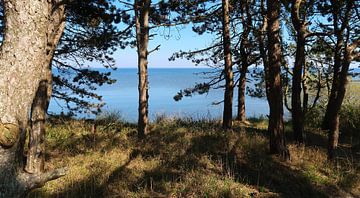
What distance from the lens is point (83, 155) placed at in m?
7.26

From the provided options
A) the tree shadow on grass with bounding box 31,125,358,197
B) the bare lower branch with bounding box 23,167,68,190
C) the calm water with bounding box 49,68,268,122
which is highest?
the bare lower branch with bounding box 23,167,68,190

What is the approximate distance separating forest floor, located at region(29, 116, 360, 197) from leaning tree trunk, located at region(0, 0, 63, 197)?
2491 mm

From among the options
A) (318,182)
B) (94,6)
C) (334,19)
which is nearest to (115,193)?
(318,182)

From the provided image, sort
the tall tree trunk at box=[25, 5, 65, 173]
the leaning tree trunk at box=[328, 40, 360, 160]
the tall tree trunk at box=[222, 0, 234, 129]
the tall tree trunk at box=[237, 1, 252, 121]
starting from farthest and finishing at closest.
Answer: the tall tree trunk at box=[237, 1, 252, 121]
the tall tree trunk at box=[222, 0, 234, 129]
the leaning tree trunk at box=[328, 40, 360, 160]
the tall tree trunk at box=[25, 5, 65, 173]

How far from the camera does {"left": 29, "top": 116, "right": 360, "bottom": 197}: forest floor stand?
541cm

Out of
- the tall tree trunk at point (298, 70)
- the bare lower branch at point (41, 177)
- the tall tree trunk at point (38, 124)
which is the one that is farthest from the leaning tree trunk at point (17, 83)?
the tall tree trunk at point (298, 70)

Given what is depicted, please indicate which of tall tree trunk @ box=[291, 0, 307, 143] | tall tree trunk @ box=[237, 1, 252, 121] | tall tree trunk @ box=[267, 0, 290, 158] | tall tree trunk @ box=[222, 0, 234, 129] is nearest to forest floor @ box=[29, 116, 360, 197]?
tall tree trunk @ box=[267, 0, 290, 158]

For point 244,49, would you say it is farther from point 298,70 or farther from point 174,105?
point 174,105

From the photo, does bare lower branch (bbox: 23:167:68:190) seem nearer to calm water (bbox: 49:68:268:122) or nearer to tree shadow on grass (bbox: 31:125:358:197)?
tree shadow on grass (bbox: 31:125:358:197)

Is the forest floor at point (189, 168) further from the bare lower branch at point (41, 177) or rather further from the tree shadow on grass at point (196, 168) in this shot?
the bare lower branch at point (41, 177)

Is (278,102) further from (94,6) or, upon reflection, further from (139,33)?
(94,6)

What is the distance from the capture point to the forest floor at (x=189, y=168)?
17.7 ft

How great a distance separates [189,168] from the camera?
20.8 ft

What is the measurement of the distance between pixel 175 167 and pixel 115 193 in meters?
1.60
